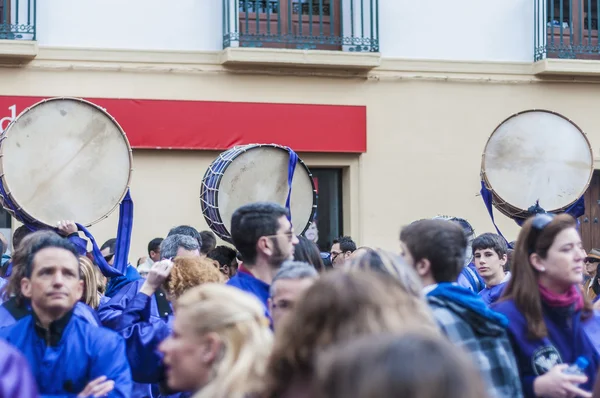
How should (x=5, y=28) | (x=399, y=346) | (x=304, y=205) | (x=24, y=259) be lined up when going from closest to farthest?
(x=399, y=346)
(x=24, y=259)
(x=304, y=205)
(x=5, y=28)

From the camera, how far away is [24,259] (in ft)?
16.4

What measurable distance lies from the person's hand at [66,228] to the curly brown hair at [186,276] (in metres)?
1.67

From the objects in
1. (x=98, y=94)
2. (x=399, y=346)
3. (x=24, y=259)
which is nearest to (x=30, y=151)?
(x=24, y=259)

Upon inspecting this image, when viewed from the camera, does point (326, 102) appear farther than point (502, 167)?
Yes

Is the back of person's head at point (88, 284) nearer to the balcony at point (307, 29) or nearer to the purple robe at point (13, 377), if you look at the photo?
the purple robe at point (13, 377)

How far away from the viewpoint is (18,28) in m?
11.5

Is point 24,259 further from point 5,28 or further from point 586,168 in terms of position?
point 5,28

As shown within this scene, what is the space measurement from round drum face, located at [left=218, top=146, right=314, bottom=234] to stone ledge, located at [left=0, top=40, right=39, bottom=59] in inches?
159

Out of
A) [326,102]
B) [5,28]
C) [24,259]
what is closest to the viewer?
[24,259]

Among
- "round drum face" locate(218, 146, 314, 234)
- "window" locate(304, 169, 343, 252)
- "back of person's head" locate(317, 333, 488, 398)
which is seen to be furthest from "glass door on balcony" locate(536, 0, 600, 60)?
"back of person's head" locate(317, 333, 488, 398)

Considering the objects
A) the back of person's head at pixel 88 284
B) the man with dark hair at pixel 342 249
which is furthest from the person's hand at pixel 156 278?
the man with dark hair at pixel 342 249

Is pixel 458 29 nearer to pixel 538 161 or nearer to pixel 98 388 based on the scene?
pixel 538 161

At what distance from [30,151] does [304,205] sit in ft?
6.92

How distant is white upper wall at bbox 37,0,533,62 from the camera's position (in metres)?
11.7
